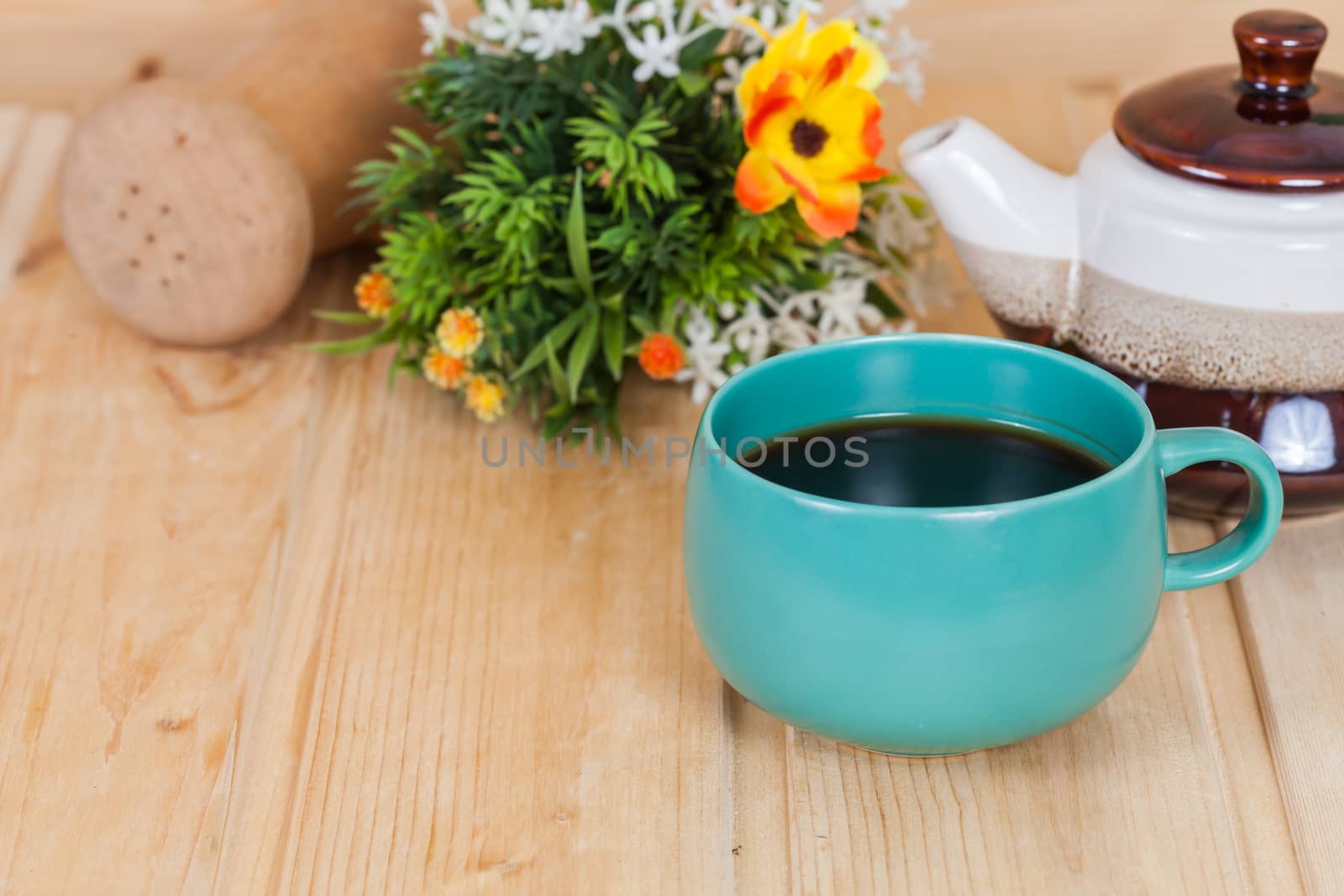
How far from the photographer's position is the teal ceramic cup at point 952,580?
1.17ft

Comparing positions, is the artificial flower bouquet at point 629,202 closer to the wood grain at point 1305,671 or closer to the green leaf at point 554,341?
the green leaf at point 554,341

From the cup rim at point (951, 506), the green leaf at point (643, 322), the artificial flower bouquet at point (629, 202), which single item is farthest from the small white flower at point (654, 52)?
the cup rim at point (951, 506)

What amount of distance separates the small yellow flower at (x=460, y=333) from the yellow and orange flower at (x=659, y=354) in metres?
0.07

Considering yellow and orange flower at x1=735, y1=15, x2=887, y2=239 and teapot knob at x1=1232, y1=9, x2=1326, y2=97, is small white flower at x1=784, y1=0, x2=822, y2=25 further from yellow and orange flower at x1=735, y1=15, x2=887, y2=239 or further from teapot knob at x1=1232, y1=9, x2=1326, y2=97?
teapot knob at x1=1232, y1=9, x2=1326, y2=97

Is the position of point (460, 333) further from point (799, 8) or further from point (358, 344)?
point (799, 8)

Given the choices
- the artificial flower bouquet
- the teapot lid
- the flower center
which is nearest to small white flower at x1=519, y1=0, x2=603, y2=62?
the artificial flower bouquet

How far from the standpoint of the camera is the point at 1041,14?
1057 mm

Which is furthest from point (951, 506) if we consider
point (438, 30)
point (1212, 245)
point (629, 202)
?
point (438, 30)

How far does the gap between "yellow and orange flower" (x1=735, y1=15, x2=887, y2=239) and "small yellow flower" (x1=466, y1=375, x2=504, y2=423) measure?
137 mm

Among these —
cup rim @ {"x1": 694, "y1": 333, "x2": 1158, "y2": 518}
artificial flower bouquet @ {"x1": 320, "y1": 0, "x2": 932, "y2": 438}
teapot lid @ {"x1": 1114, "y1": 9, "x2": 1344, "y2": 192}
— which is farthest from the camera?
artificial flower bouquet @ {"x1": 320, "y1": 0, "x2": 932, "y2": 438}

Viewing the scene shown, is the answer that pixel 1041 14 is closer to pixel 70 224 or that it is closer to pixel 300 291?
pixel 300 291

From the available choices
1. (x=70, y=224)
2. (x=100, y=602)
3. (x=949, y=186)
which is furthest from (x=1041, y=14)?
(x=100, y=602)

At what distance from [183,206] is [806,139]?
0.30 meters

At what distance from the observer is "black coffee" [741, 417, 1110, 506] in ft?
1.39
